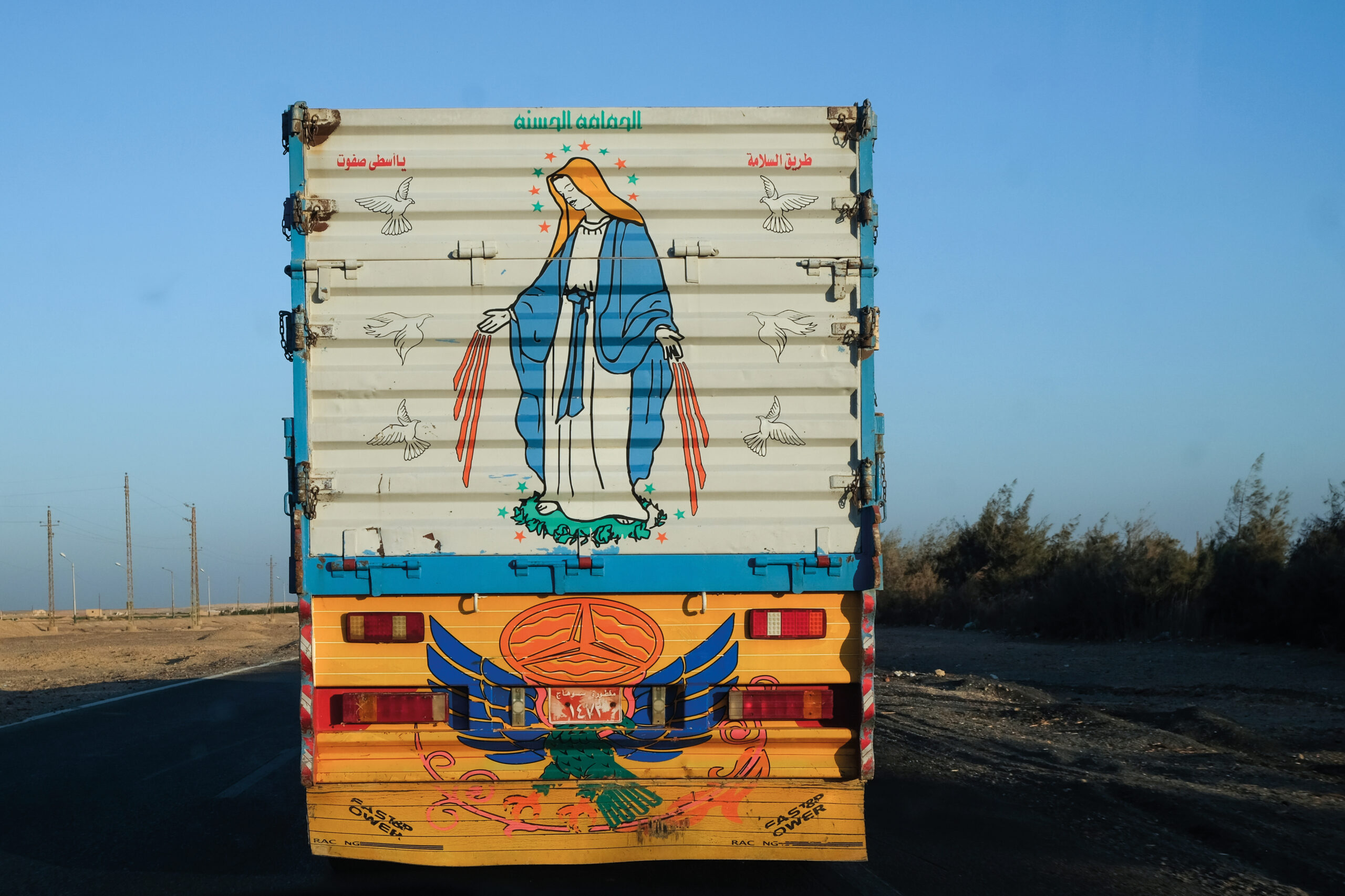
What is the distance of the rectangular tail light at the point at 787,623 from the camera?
17.6 feet

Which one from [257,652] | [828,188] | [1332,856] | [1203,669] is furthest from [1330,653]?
[257,652]

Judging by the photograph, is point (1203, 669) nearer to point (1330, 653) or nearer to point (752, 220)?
point (1330, 653)

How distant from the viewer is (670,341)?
18.0 ft

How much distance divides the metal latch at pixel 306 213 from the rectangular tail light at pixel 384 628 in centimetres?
189

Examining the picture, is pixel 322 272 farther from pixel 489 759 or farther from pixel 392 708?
pixel 489 759

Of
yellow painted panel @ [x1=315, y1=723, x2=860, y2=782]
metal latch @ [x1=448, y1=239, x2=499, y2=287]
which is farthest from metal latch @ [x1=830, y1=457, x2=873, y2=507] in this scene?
metal latch @ [x1=448, y1=239, x2=499, y2=287]

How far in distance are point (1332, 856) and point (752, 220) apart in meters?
4.64

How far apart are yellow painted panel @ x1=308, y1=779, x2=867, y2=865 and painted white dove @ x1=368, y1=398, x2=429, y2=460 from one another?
5.15 ft

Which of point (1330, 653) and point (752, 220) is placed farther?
point (1330, 653)

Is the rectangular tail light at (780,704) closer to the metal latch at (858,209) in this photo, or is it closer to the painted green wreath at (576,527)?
the painted green wreath at (576,527)

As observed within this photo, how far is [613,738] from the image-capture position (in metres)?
5.32

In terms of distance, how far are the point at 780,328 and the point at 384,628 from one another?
2389 mm

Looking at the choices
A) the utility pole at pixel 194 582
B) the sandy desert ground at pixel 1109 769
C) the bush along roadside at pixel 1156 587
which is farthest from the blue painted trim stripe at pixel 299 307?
the utility pole at pixel 194 582

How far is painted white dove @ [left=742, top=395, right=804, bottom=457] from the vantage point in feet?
17.8
